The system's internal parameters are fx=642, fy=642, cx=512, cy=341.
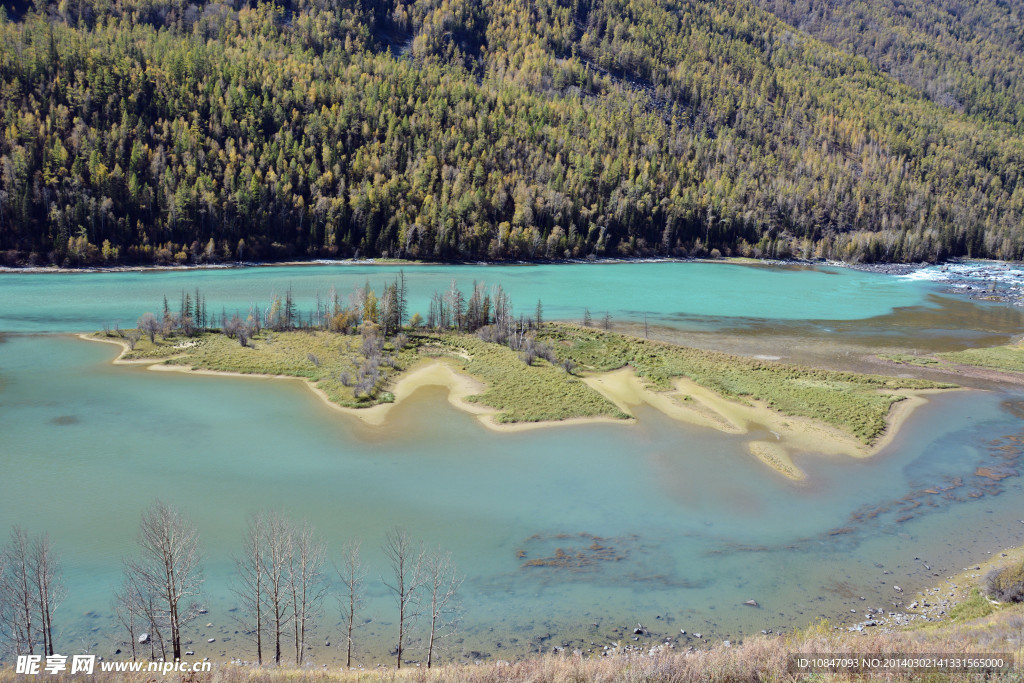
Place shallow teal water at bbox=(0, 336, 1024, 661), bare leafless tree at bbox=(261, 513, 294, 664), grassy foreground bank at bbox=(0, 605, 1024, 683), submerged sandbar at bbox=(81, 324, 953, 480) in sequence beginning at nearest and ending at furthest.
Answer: grassy foreground bank at bbox=(0, 605, 1024, 683), bare leafless tree at bbox=(261, 513, 294, 664), shallow teal water at bbox=(0, 336, 1024, 661), submerged sandbar at bbox=(81, 324, 953, 480)

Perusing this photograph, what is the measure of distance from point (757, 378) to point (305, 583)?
40.9 m

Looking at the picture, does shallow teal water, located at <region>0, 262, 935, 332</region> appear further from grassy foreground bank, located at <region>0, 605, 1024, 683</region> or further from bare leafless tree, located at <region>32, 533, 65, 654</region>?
grassy foreground bank, located at <region>0, 605, 1024, 683</region>

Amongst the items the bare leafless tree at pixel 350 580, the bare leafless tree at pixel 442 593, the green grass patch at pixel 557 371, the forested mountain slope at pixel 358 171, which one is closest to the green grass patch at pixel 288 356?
the green grass patch at pixel 557 371

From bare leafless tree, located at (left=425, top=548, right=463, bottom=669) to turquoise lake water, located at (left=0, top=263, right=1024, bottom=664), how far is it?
556 mm

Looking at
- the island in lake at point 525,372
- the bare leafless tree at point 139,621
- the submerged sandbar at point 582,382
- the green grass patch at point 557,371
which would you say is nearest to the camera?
the bare leafless tree at point 139,621

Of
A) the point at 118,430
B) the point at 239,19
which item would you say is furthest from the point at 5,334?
the point at 239,19

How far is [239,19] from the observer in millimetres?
197750

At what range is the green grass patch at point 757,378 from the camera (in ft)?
141

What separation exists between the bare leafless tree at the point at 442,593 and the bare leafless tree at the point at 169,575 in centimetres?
745

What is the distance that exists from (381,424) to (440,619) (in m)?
19.8

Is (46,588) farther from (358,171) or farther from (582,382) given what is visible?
(358,171)

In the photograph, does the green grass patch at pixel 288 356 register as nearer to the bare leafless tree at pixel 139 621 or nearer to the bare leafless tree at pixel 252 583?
the bare leafless tree at pixel 252 583

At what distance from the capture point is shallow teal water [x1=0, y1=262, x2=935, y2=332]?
73756 mm

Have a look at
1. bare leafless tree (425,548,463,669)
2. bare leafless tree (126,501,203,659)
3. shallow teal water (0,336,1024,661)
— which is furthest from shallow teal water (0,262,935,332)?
bare leafless tree (425,548,463,669)
